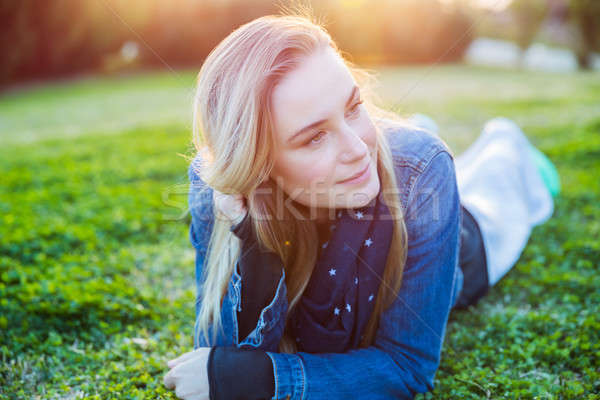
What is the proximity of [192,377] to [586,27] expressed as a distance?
18.9 meters

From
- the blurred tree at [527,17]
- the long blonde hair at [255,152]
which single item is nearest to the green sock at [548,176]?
the long blonde hair at [255,152]

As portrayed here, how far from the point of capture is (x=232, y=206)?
1.99m

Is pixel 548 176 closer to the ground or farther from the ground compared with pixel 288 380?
farther from the ground

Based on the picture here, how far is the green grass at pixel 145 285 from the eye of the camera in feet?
7.41

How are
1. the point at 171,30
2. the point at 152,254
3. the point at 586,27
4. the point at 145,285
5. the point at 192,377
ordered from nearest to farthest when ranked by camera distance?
the point at 192,377 → the point at 145,285 → the point at 152,254 → the point at 586,27 → the point at 171,30

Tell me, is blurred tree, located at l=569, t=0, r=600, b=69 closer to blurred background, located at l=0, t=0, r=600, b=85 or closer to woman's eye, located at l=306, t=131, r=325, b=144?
blurred background, located at l=0, t=0, r=600, b=85

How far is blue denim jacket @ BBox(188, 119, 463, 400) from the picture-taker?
1910 mm

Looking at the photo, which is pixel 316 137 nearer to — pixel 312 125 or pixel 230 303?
pixel 312 125

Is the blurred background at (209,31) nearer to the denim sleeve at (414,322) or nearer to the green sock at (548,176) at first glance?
the green sock at (548,176)

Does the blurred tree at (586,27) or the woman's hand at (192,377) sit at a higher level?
the blurred tree at (586,27)

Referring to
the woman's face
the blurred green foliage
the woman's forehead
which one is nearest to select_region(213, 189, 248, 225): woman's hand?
the woman's face

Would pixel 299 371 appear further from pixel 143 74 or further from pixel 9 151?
pixel 143 74

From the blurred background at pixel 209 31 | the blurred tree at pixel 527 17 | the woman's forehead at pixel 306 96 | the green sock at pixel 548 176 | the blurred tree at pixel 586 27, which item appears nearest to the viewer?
the woman's forehead at pixel 306 96

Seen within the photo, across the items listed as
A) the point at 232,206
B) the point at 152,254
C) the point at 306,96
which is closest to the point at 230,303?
the point at 232,206
